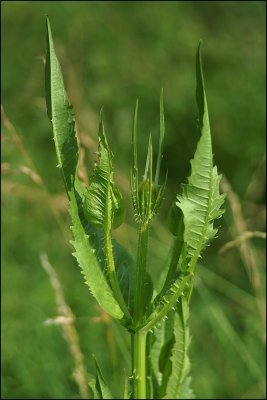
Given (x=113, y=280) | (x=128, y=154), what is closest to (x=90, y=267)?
(x=113, y=280)

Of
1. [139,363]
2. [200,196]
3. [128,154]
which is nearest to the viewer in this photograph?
[200,196]

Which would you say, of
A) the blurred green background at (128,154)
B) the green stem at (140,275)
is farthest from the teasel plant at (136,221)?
the blurred green background at (128,154)

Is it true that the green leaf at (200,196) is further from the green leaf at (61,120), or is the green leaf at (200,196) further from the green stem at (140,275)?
the green leaf at (61,120)

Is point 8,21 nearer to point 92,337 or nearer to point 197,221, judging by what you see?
point 92,337

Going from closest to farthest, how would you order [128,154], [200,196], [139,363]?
[200,196] < [139,363] < [128,154]

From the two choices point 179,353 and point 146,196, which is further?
point 179,353

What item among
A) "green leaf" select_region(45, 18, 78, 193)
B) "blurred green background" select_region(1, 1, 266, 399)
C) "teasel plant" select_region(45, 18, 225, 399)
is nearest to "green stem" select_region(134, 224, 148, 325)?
"teasel plant" select_region(45, 18, 225, 399)

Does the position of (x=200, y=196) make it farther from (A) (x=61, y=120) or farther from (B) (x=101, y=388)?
(B) (x=101, y=388)
